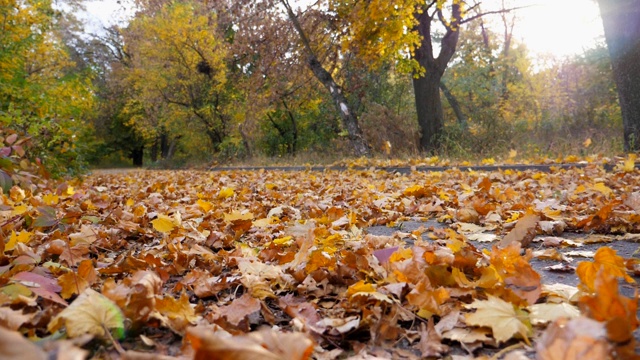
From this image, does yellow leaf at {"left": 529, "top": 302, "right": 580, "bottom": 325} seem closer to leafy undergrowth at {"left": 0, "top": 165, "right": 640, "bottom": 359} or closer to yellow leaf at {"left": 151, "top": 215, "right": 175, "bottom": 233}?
leafy undergrowth at {"left": 0, "top": 165, "right": 640, "bottom": 359}

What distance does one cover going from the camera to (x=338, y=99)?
38.4 feet

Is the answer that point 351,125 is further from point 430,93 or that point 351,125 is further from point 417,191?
point 417,191

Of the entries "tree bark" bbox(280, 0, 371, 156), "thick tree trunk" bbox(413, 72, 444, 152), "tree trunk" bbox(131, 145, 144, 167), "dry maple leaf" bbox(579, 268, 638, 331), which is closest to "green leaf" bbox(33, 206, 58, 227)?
"dry maple leaf" bbox(579, 268, 638, 331)

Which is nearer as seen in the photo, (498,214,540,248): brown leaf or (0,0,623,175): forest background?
(498,214,540,248): brown leaf

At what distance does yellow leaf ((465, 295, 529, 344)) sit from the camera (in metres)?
0.92

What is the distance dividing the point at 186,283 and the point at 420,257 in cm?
80

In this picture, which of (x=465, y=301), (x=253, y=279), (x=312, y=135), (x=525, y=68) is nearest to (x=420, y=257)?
(x=465, y=301)

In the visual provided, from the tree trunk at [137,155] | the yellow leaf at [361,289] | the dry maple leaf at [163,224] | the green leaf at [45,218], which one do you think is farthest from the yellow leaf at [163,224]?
the tree trunk at [137,155]

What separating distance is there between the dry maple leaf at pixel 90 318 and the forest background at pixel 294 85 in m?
4.89

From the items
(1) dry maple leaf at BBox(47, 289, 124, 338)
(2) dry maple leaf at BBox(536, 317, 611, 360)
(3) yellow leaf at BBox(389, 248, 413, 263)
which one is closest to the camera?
(2) dry maple leaf at BBox(536, 317, 611, 360)

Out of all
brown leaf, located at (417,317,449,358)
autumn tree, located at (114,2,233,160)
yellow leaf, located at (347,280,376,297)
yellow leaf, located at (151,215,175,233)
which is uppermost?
autumn tree, located at (114,2,233,160)

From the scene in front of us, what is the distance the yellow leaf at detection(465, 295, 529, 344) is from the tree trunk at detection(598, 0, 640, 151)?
7.22 m

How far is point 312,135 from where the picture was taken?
63.3ft

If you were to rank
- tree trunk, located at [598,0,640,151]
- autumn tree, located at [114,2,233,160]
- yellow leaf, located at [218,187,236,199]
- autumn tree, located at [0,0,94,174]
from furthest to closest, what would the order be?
autumn tree, located at [114,2,233,160]
tree trunk, located at [598,0,640,151]
autumn tree, located at [0,0,94,174]
yellow leaf, located at [218,187,236,199]
